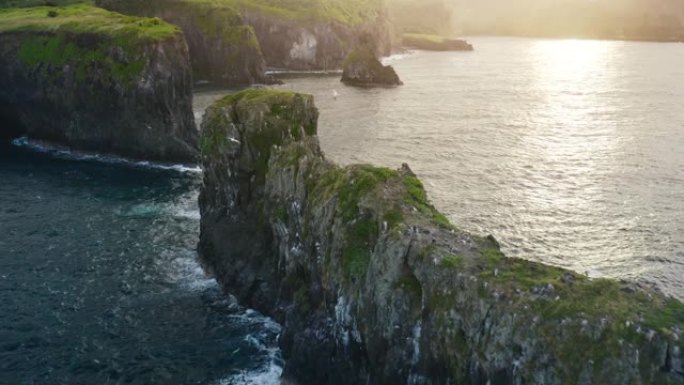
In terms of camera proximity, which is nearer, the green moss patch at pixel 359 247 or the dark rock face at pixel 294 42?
the green moss patch at pixel 359 247

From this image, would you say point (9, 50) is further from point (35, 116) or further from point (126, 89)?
point (126, 89)

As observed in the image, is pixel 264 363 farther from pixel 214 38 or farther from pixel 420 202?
pixel 214 38

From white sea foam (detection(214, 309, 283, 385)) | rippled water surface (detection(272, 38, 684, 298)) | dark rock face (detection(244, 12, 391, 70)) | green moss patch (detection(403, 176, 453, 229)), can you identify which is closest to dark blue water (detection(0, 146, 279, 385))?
white sea foam (detection(214, 309, 283, 385))

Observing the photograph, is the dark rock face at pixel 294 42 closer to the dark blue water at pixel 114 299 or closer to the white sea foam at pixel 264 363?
the dark blue water at pixel 114 299

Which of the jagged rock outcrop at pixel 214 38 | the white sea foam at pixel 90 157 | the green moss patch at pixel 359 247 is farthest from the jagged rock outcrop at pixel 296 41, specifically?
the green moss patch at pixel 359 247

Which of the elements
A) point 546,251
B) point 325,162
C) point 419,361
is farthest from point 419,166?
point 419,361

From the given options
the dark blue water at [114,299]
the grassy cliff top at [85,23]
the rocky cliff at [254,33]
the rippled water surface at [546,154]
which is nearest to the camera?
the dark blue water at [114,299]
